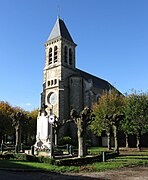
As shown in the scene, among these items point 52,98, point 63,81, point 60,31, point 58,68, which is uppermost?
point 60,31

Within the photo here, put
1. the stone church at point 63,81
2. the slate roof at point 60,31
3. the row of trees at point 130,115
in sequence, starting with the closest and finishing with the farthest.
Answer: the row of trees at point 130,115
the stone church at point 63,81
the slate roof at point 60,31

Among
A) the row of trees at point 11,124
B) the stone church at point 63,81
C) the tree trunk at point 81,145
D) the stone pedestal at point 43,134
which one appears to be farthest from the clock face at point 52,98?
the tree trunk at point 81,145

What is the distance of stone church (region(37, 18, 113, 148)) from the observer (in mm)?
54000

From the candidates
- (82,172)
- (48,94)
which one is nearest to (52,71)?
(48,94)

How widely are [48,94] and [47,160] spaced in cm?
3742

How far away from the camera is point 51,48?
5959 cm

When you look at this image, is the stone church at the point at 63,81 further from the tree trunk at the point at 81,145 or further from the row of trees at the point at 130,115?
the tree trunk at the point at 81,145

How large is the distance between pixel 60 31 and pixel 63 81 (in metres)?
12.7

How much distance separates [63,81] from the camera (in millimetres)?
54969

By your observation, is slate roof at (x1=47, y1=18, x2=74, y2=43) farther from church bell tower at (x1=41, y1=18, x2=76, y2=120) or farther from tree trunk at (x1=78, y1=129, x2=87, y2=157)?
tree trunk at (x1=78, y1=129, x2=87, y2=157)

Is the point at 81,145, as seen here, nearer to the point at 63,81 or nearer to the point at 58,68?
the point at 63,81

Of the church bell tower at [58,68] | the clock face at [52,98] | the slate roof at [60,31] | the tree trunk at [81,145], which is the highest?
the slate roof at [60,31]

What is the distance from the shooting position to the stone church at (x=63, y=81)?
2126 inches

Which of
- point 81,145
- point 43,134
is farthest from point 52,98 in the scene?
point 81,145
